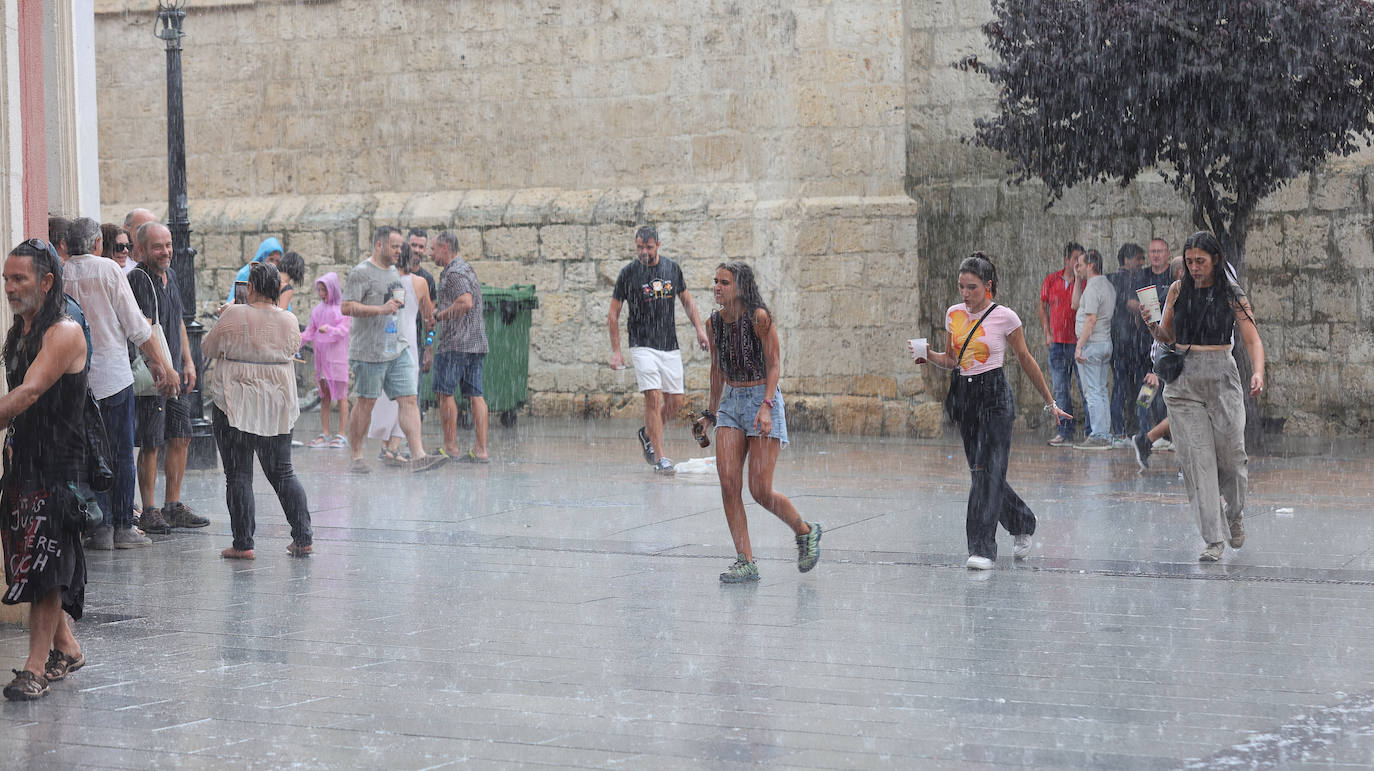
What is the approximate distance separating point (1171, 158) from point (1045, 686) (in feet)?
30.1

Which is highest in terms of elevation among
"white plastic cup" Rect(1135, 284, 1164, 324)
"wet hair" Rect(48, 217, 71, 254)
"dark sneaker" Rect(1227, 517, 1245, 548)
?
"wet hair" Rect(48, 217, 71, 254)

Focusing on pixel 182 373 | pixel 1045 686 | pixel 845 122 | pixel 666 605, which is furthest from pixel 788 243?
pixel 1045 686

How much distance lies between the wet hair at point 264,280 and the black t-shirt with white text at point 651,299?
4371 millimetres

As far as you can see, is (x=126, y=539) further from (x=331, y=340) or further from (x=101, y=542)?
(x=331, y=340)

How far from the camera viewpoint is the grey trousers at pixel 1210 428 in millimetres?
Answer: 8148

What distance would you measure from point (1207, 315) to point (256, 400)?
193 inches

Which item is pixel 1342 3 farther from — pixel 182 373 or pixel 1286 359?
pixel 182 373

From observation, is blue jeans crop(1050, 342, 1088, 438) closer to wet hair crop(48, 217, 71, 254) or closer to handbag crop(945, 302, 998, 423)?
handbag crop(945, 302, 998, 423)

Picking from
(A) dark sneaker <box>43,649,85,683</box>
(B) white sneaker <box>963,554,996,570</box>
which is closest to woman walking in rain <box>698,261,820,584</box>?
(B) white sneaker <box>963,554,996,570</box>

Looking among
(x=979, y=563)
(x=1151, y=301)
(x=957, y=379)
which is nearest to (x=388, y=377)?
(x=957, y=379)

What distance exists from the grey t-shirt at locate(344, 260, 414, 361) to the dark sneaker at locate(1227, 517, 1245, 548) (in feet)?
22.5

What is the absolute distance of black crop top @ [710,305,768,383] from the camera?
7672mm

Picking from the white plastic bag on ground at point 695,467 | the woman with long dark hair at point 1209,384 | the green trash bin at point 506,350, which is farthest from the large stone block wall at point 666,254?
the woman with long dark hair at point 1209,384

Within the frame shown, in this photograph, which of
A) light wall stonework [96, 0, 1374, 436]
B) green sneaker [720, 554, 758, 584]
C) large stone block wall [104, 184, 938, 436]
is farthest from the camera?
large stone block wall [104, 184, 938, 436]
